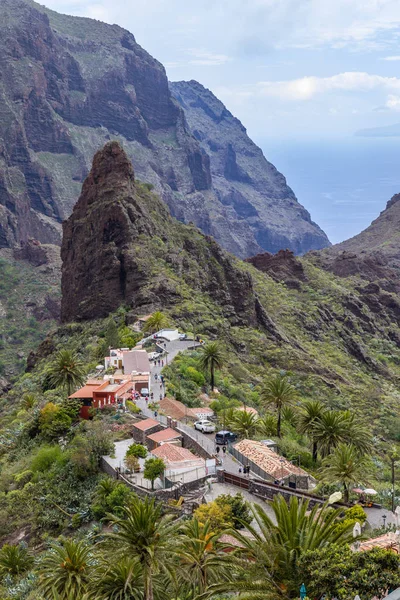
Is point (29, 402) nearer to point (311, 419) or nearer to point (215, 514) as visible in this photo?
point (311, 419)

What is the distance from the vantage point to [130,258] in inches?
3738

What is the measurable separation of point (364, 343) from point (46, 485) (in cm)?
9223

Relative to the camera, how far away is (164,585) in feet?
87.2

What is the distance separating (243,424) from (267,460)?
24.5ft

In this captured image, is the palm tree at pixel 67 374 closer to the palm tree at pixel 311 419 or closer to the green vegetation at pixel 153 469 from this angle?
the palm tree at pixel 311 419

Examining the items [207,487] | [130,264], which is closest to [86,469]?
[207,487]

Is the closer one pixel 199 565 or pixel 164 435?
pixel 199 565

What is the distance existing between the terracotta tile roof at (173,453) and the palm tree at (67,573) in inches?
517

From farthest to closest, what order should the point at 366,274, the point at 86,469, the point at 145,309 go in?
the point at 366,274
the point at 145,309
the point at 86,469

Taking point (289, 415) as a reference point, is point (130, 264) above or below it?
above

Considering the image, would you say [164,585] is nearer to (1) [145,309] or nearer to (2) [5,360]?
(1) [145,309]

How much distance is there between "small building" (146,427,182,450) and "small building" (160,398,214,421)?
569 cm

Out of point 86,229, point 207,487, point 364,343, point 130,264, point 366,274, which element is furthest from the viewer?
point 366,274

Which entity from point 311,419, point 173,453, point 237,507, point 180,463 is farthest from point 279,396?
point 237,507
